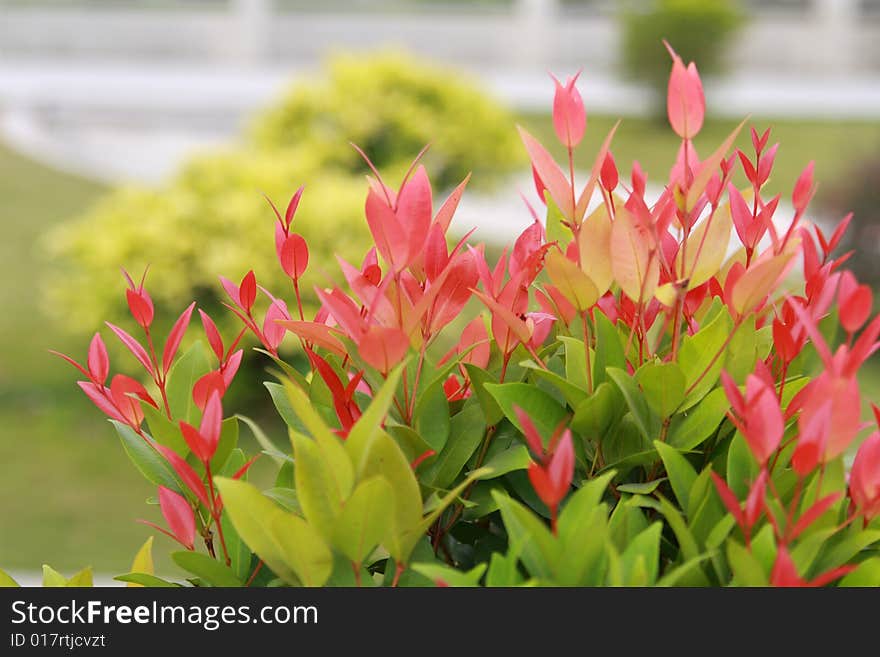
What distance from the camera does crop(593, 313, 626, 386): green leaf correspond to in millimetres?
1259

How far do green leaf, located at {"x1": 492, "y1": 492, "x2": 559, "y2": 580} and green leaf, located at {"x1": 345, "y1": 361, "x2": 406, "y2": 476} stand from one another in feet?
0.38

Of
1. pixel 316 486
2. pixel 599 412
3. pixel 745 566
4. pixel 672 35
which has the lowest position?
pixel 745 566

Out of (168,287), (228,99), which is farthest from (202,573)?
(228,99)

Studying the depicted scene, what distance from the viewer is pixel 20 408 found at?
6734 mm

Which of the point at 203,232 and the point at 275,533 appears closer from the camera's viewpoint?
the point at 275,533

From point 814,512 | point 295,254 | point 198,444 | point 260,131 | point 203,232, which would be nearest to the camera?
point 814,512

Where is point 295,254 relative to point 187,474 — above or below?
above

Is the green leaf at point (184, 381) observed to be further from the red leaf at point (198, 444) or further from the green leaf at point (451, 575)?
the green leaf at point (451, 575)

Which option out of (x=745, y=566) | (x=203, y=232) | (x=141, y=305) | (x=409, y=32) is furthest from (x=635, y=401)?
(x=409, y=32)

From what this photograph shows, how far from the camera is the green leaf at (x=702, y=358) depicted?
47.5 inches

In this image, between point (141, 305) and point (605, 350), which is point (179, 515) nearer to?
point (141, 305)

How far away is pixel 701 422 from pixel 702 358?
0.21ft

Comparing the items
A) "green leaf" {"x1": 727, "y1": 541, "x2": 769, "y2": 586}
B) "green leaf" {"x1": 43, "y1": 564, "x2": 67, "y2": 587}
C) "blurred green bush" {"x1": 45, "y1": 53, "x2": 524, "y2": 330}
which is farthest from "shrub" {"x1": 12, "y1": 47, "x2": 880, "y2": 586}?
"blurred green bush" {"x1": 45, "y1": 53, "x2": 524, "y2": 330}

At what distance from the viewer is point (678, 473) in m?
1.16
